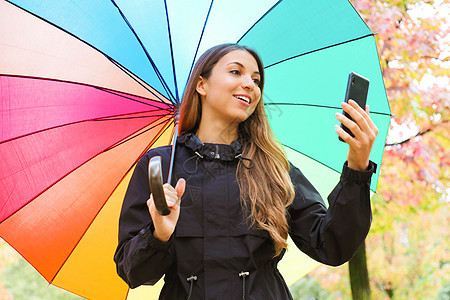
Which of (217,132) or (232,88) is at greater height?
(232,88)

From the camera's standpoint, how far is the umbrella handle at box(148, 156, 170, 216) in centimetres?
220

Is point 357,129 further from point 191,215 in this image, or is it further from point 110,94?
point 110,94

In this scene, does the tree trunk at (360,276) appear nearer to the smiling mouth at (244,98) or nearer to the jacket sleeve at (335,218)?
the jacket sleeve at (335,218)

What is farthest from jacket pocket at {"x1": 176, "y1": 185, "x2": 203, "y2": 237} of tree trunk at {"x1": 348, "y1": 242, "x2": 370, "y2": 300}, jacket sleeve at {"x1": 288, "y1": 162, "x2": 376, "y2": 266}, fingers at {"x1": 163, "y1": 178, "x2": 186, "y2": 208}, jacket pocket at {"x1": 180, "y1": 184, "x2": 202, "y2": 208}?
tree trunk at {"x1": 348, "y1": 242, "x2": 370, "y2": 300}

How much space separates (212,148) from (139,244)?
668 millimetres

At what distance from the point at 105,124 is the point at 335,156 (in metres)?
1.38

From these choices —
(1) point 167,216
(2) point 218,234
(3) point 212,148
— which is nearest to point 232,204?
(2) point 218,234

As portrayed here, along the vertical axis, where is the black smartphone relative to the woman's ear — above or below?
above

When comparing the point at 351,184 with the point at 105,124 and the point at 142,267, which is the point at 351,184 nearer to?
the point at 142,267

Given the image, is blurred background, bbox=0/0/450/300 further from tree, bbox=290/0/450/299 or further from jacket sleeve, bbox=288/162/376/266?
jacket sleeve, bbox=288/162/376/266

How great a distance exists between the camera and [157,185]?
2213 mm

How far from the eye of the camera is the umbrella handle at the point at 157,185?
2.20 meters

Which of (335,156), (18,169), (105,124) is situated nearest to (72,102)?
(105,124)

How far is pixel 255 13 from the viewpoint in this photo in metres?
3.25
